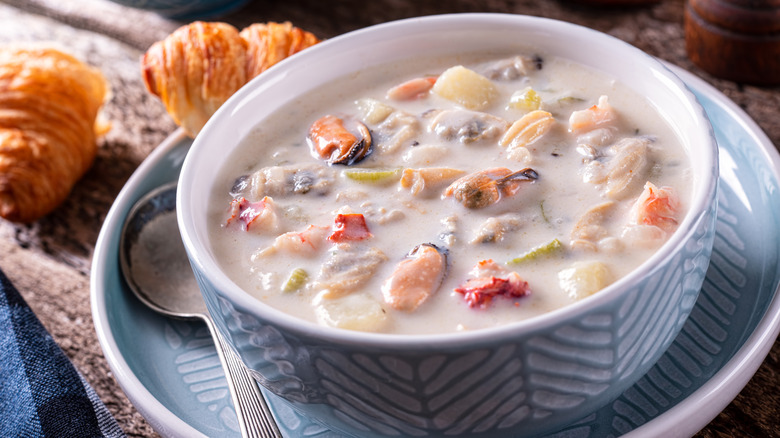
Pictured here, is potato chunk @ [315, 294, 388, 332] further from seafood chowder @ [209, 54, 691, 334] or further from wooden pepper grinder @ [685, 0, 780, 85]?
wooden pepper grinder @ [685, 0, 780, 85]

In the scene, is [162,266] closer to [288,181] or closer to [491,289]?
[288,181]

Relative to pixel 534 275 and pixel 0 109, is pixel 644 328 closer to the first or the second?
pixel 534 275

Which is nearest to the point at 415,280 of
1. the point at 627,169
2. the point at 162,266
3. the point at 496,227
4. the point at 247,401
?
the point at 496,227

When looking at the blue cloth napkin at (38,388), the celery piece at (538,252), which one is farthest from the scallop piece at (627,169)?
the blue cloth napkin at (38,388)

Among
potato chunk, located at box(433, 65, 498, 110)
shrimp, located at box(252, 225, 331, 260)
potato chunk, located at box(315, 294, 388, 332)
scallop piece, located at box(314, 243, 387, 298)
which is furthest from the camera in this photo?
potato chunk, located at box(433, 65, 498, 110)

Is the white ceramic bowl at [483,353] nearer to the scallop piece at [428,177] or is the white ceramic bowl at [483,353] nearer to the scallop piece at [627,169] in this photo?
the scallop piece at [627,169]

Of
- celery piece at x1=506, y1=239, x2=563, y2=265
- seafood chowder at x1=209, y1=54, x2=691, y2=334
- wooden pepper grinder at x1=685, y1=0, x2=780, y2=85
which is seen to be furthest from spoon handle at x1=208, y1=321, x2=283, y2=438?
wooden pepper grinder at x1=685, y1=0, x2=780, y2=85

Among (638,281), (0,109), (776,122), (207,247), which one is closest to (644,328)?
(638,281)
